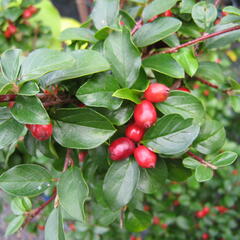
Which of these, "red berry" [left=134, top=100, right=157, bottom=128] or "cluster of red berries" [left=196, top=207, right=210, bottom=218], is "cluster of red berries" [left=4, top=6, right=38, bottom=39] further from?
"cluster of red berries" [left=196, top=207, right=210, bottom=218]

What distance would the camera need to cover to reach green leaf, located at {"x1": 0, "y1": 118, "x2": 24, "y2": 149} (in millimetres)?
597

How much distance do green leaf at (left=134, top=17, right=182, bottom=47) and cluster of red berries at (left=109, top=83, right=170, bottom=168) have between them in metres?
0.12

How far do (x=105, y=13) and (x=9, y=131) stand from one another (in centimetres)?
38

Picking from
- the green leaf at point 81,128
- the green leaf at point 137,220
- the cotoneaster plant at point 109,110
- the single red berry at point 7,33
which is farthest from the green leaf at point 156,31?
the single red berry at point 7,33

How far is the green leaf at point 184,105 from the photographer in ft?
2.18

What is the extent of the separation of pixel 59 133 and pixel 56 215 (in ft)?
0.60

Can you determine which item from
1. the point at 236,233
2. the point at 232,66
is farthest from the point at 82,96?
the point at 232,66

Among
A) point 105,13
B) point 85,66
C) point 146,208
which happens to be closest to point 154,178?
point 85,66

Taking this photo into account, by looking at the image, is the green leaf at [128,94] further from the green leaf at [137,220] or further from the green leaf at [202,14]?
the green leaf at [137,220]

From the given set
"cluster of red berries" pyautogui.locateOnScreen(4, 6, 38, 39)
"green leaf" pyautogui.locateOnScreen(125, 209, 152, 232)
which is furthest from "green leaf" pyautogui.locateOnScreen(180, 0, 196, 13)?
"cluster of red berries" pyautogui.locateOnScreen(4, 6, 38, 39)

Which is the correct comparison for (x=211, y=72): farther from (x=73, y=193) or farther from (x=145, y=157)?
(x=73, y=193)

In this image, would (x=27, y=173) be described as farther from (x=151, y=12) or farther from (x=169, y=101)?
(x=151, y=12)

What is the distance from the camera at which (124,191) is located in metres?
0.65

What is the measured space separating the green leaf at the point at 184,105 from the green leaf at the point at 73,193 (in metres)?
0.23
